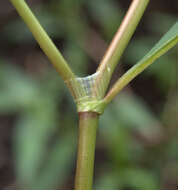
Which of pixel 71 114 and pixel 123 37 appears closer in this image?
pixel 123 37

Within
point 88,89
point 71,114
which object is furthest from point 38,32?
point 71,114

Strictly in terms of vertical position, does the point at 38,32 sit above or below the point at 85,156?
above

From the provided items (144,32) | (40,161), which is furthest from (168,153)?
(144,32)

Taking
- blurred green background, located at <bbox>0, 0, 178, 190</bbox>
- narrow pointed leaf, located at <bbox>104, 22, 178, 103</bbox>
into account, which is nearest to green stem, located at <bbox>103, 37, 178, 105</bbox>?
narrow pointed leaf, located at <bbox>104, 22, 178, 103</bbox>

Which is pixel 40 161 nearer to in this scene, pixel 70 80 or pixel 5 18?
pixel 5 18

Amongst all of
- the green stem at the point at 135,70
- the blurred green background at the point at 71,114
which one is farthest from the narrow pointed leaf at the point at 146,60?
the blurred green background at the point at 71,114

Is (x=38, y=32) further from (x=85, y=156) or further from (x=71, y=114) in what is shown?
(x=71, y=114)

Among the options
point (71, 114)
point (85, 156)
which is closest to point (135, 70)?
point (85, 156)

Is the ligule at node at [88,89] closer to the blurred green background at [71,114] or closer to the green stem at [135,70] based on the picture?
the green stem at [135,70]

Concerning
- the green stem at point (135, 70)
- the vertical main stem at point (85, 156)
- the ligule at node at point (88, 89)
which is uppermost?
the green stem at point (135, 70)
